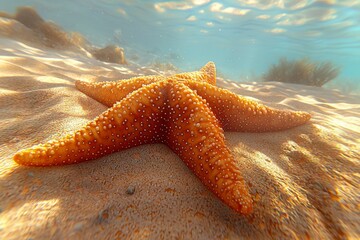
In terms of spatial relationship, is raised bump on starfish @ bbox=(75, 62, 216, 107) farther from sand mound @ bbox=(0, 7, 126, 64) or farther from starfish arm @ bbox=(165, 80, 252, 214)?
sand mound @ bbox=(0, 7, 126, 64)

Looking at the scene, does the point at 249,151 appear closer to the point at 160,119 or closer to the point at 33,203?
the point at 160,119

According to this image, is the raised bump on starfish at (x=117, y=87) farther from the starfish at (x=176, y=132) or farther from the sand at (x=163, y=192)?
the sand at (x=163, y=192)

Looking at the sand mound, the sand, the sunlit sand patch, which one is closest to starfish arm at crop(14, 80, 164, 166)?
the sand

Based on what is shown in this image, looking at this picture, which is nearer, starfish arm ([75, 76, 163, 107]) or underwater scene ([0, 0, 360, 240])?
underwater scene ([0, 0, 360, 240])

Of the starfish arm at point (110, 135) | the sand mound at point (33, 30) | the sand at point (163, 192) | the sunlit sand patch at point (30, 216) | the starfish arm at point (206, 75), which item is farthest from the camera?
the sand mound at point (33, 30)

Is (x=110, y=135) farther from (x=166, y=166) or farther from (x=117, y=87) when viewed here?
(x=117, y=87)

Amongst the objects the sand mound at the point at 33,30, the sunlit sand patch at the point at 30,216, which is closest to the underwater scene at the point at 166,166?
the sunlit sand patch at the point at 30,216
